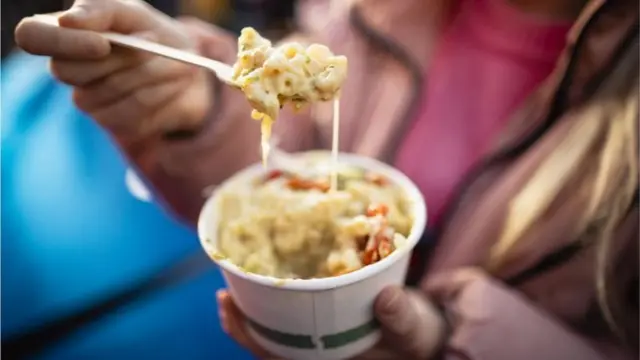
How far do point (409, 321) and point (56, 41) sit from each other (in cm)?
37

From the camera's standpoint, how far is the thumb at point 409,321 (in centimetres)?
60

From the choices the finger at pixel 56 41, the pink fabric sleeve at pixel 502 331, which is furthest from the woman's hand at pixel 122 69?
the pink fabric sleeve at pixel 502 331

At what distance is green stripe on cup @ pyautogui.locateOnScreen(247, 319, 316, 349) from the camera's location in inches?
23.6

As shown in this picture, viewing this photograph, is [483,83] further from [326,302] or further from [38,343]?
[38,343]

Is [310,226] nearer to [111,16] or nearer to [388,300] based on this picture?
[388,300]

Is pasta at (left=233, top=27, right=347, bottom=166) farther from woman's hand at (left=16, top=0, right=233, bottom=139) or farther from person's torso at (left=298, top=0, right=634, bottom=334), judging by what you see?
person's torso at (left=298, top=0, right=634, bottom=334)

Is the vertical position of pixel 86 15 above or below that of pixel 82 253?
above

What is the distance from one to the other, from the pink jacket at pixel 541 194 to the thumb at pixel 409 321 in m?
0.02

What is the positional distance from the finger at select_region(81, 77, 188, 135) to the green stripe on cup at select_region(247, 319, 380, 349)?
231 mm

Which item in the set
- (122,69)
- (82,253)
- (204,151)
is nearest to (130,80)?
(122,69)

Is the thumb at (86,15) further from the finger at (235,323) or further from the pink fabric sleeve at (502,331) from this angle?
the pink fabric sleeve at (502,331)

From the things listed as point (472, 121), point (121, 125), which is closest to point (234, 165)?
point (121, 125)

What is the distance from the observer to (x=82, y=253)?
3.19 ft

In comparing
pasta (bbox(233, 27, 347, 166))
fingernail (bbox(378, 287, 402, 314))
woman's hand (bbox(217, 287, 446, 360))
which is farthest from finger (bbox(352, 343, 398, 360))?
pasta (bbox(233, 27, 347, 166))
